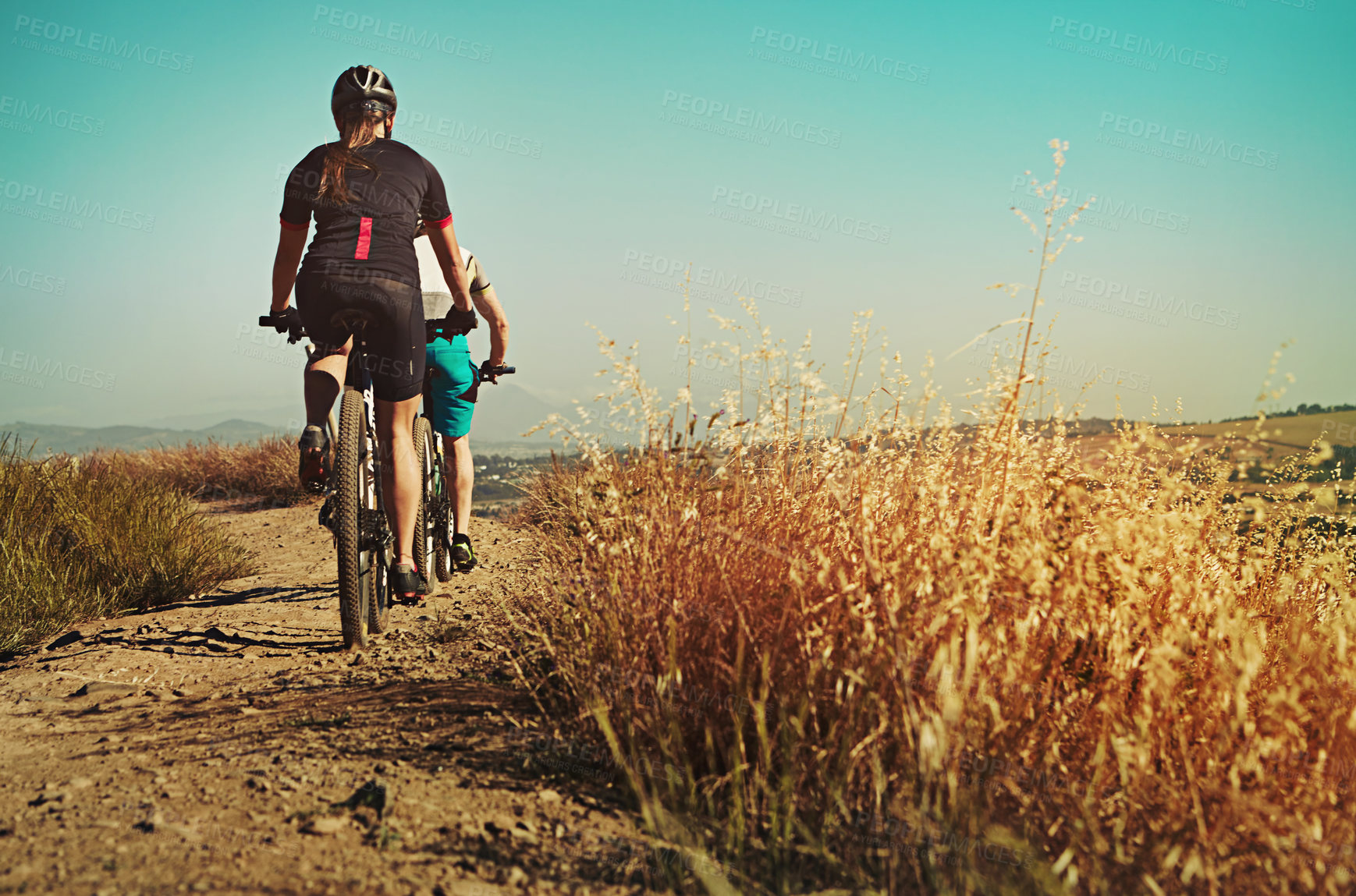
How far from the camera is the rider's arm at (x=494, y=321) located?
398 centimetres

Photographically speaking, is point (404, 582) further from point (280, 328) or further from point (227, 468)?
point (227, 468)

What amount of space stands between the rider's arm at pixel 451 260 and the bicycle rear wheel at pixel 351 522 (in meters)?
0.74

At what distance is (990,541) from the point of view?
6.42 ft

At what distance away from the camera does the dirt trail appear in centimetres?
149

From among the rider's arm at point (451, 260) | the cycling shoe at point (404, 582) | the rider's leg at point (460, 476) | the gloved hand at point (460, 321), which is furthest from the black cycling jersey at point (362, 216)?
the rider's leg at point (460, 476)

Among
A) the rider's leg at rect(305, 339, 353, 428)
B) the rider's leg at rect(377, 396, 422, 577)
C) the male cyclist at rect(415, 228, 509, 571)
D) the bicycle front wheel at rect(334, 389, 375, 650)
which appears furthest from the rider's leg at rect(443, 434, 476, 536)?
the rider's leg at rect(305, 339, 353, 428)

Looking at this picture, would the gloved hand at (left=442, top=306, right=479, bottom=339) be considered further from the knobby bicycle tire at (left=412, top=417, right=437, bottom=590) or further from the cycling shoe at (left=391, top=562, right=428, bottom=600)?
the cycling shoe at (left=391, top=562, right=428, bottom=600)

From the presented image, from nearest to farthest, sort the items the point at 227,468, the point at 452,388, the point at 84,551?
the point at 84,551
the point at 452,388
the point at 227,468

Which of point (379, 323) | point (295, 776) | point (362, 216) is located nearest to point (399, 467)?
point (379, 323)

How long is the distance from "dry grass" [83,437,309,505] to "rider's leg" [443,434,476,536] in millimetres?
5557

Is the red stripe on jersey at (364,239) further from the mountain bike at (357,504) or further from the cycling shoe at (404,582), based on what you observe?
the cycling shoe at (404,582)

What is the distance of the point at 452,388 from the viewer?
161 inches

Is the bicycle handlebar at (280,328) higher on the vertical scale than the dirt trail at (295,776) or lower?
higher

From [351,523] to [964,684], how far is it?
233 cm
